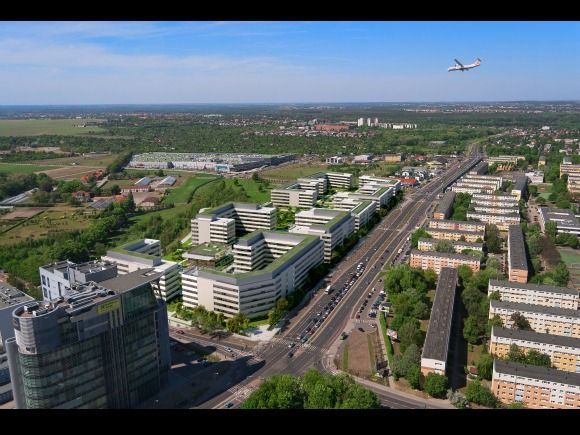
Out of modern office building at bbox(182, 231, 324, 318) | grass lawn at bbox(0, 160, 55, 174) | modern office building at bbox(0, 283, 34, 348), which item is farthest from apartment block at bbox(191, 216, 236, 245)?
grass lawn at bbox(0, 160, 55, 174)

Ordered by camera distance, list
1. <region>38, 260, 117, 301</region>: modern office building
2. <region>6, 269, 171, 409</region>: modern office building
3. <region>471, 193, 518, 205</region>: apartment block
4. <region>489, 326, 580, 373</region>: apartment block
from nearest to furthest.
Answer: <region>6, 269, 171, 409</region>: modern office building → <region>489, 326, 580, 373</region>: apartment block → <region>38, 260, 117, 301</region>: modern office building → <region>471, 193, 518, 205</region>: apartment block

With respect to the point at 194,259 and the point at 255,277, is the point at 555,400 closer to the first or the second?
the point at 255,277

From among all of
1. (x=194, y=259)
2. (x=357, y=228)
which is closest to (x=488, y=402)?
(x=194, y=259)

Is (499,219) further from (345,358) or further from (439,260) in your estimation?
(345,358)

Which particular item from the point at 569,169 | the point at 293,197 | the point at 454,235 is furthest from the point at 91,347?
the point at 569,169

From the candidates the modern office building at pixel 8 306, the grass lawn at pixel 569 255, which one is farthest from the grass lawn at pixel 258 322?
the grass lawn at pixel 569 255

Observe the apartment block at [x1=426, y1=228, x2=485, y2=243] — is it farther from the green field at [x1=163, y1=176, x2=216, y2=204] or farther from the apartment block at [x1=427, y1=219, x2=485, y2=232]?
the green field at [x1=163, y1=176, x2=216, y2=204]

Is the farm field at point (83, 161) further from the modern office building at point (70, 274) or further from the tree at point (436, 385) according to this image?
the tree at point (436, 385)
